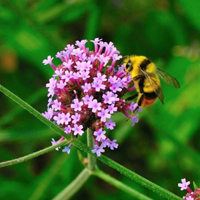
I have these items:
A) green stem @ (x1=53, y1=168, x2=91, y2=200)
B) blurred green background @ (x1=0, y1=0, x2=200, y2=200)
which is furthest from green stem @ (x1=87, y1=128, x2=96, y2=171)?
blurred green background @ (x1=0, y1=0, x2=200, y2=200)

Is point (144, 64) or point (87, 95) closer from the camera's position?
point (87, 95)

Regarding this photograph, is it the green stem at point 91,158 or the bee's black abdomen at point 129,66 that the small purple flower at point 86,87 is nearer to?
the green stem at point 91,158

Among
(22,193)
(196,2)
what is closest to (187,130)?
(196,2)

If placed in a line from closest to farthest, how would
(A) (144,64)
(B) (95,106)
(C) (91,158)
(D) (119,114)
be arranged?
(B) (95,106)
(C) (91,158)
(A) (144,64)
(D) (119,114)

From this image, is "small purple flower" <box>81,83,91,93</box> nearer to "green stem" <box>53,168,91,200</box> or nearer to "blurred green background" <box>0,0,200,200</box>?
"green stem" <box>53,168,91,200</box>

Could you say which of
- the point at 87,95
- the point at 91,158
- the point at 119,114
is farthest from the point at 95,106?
the point at 119,114

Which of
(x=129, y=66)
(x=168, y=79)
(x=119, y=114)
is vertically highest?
(x=119, y=114)

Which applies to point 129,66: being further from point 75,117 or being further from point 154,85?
point 75,117
